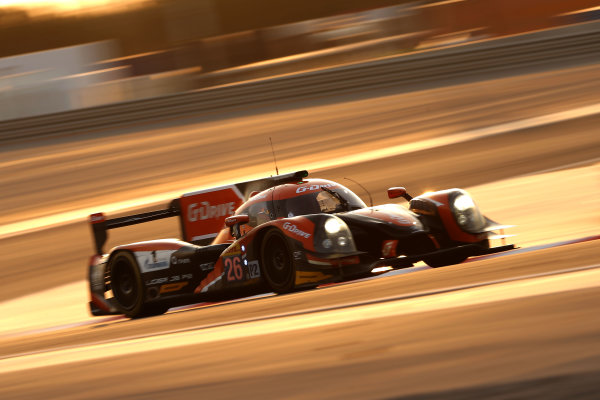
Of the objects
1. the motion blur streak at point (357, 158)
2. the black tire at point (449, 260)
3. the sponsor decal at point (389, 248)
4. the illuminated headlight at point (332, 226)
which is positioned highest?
the motion blur streak at point (357, 158)

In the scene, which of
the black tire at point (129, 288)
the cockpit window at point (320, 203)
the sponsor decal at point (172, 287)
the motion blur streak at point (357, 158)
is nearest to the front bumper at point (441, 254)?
the cockpit window at point (320, 203)

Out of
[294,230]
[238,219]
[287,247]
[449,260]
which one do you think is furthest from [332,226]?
[449,260]

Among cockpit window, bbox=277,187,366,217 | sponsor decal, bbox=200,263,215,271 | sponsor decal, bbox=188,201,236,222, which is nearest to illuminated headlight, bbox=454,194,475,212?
cockpit window, bbox=277,187,366,217

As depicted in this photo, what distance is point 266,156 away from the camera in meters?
23.9

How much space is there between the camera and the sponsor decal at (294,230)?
329 inches

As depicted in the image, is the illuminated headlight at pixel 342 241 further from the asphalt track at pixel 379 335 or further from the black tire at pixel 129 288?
the black tire at pixel 129 288

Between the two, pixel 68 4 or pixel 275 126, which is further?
pixel 68 4

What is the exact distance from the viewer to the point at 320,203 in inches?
374

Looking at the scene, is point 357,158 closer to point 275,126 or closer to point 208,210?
point 275,126

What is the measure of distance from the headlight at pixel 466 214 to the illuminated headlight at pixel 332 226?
4.17 ft

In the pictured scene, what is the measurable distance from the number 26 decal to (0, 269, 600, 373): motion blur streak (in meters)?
2.23

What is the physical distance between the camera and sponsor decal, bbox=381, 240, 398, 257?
8.67 metres

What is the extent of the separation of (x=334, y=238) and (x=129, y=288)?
3075 millimetres

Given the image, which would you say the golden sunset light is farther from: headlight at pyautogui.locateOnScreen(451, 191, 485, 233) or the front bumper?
the front bumper
